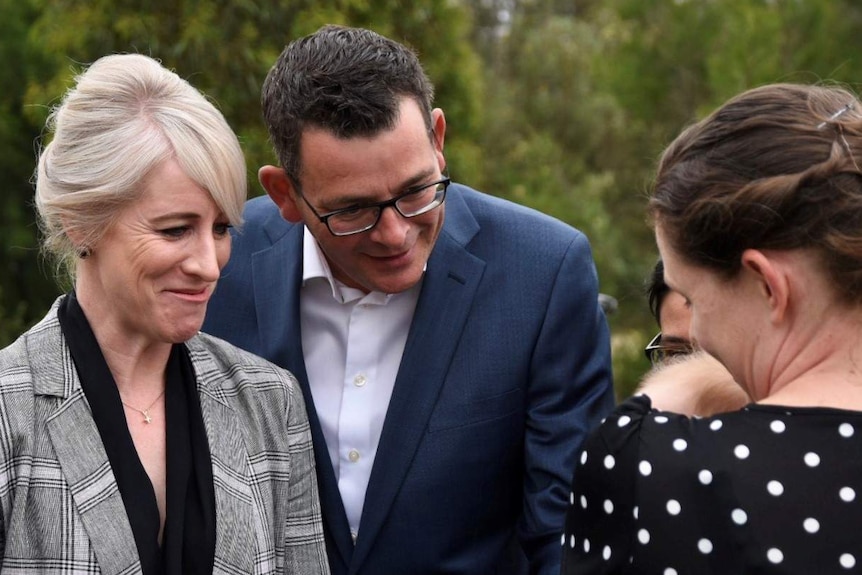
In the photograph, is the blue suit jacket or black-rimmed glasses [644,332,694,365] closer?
the blue suit jacket

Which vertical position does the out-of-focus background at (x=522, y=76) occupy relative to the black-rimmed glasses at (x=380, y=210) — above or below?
below

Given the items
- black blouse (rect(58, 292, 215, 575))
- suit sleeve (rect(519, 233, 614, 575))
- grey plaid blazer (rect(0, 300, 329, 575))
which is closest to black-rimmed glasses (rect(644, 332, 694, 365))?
suit sleeve (rect(519, 233, 614, 575))

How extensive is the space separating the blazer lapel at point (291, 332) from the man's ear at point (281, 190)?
0.15 m

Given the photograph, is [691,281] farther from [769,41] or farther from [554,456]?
[769,41]

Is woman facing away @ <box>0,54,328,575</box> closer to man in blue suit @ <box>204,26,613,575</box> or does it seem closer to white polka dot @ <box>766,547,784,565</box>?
man in blue suit @ <box>204,26,613,575</box>

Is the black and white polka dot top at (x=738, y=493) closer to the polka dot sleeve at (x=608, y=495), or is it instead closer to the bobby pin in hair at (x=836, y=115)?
the polka dot sleeve at (x=608, y=495)

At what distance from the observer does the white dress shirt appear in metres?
3.01

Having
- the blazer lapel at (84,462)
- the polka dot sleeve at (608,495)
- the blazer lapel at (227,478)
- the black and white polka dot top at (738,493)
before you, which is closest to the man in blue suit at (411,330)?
the blazer lapel at (227,478)

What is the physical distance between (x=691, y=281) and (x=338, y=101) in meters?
1.19

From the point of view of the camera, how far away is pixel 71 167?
2555mm

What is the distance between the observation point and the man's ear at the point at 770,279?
177cm

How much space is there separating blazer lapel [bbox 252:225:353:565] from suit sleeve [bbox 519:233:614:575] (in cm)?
49

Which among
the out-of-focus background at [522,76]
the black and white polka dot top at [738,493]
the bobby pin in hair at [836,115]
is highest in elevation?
the bobby pin in hair at [836,115]

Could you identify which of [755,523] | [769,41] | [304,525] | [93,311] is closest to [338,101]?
[93,311]
